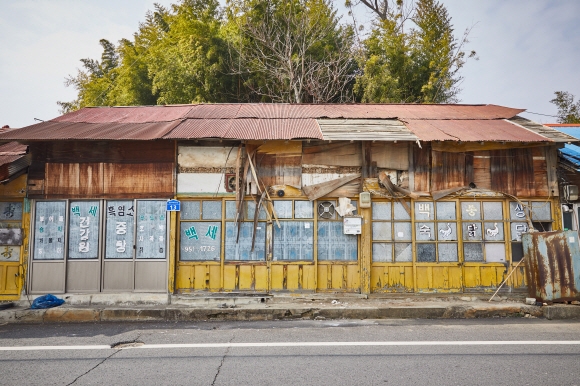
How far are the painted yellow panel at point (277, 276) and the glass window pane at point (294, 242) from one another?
199mm

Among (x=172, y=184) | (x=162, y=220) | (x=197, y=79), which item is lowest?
(x=162, y=220)

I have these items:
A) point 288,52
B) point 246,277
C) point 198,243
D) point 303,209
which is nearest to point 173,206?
point 198,243

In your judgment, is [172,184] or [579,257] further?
[172,184]

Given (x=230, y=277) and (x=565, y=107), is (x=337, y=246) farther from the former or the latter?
(x=565, y=107)

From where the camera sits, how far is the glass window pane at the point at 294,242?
1008 centimetres

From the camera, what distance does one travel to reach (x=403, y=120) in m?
11.1

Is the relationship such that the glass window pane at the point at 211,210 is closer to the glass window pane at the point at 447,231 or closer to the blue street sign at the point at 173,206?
the blue street sign at the point at 173,206

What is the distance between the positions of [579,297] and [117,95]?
21.7 m

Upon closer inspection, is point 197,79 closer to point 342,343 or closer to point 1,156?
point 1,156

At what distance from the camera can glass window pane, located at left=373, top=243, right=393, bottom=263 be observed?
10.2 meters

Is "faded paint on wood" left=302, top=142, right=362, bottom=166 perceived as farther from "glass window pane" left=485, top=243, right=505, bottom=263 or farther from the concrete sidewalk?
"glass window pane" left=485, top=243, right=505, bottom=263

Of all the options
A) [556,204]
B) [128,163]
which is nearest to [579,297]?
[556,204]

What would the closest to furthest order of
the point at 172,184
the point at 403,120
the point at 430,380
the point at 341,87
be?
the point at 430,380
the point at 172,184
the point at 403,120
the point at 341,87

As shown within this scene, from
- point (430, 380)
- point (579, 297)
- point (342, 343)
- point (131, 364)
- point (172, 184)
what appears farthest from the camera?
point (172, 184)
